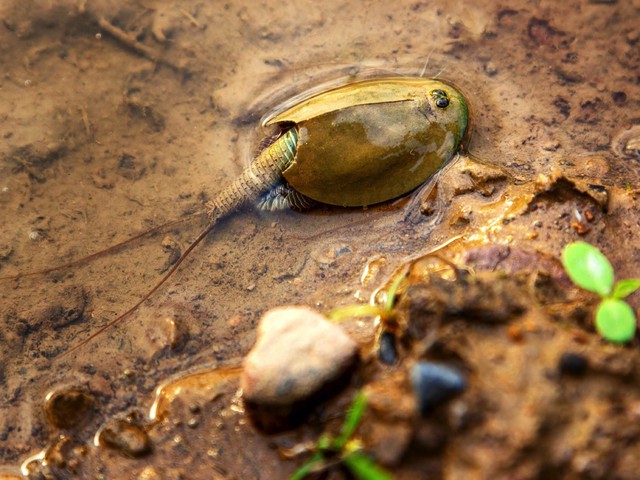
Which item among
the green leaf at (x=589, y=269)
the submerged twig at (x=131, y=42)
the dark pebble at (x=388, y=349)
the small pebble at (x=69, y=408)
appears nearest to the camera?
the green leaf at (x=589, y=269)

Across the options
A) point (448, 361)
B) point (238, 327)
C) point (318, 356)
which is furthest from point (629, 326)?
point (238, 327)

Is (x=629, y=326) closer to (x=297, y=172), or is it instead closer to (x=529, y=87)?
(x=297, y=172)

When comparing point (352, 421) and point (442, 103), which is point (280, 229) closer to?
point (442, 103)

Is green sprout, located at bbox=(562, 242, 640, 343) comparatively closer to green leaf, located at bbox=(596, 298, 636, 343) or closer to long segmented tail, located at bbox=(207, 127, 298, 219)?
green leaf, located at bbox=(596, 298, 636, 343)

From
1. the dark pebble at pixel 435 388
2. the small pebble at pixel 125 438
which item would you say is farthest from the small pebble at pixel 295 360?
the small pebble at pixel 125 438

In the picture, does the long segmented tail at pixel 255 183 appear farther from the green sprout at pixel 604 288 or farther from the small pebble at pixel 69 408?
the green sprout at pixel 604 288
